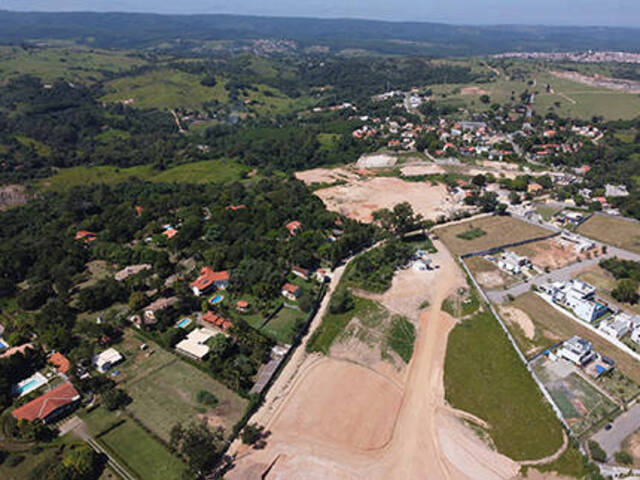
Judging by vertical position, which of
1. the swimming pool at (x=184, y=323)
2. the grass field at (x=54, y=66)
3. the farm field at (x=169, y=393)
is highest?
the grass field at (x=54, y=66)

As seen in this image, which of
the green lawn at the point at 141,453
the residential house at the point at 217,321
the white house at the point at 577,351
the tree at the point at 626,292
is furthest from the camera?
the tree at the point at 626,292

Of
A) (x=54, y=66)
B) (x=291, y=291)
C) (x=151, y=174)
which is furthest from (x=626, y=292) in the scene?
(x=54, y=66)

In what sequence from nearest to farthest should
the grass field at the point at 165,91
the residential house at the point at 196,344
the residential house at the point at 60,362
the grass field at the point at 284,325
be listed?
the residential house at the point at 60,362 < the residential house at the point at 196,344 < the grass field at the point at 284,325 < the grass field at the point at 165,91

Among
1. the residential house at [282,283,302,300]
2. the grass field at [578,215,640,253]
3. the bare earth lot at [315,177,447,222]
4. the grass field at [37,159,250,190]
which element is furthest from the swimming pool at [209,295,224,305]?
the grass field at [578,215,640,253]

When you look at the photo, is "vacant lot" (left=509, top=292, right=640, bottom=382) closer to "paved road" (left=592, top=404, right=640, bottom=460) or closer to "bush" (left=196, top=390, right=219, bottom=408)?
"paved road" (left=592, top=404, right=640, bottom=460)

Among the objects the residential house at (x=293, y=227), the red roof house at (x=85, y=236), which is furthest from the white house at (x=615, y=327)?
the red roof house at (x=85, y=236)

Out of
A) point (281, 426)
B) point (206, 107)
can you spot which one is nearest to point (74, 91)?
point (206, 107)

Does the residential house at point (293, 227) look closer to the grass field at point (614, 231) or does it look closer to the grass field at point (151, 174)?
the grass field at point (151, 174)
